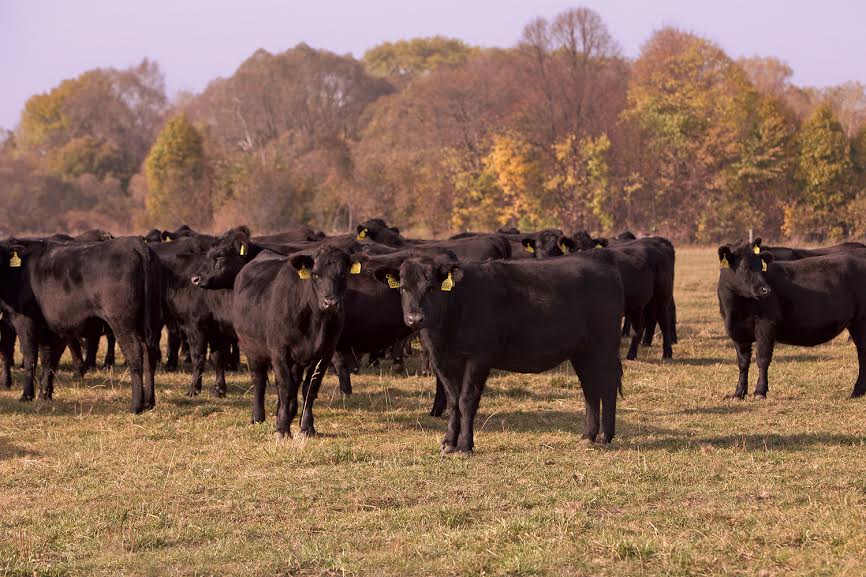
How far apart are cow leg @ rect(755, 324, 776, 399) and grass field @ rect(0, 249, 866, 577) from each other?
0.56ft

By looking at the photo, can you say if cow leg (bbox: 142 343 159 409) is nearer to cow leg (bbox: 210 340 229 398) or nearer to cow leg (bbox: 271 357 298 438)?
cow leg (bbox: 210 340 229 398)

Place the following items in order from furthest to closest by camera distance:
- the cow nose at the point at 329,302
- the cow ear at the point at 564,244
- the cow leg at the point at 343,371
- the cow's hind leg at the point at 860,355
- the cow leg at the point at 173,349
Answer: the cow ear at the point at 564,244, the cow leg at the point at 173,349, the cow leg at the point at 343,371, the cow's hind leg at the point at 860,355, the cow nose at the point at 329,302

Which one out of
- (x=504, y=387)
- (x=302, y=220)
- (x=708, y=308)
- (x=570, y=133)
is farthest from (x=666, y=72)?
(x=504, y=387)

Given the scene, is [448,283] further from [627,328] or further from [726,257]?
[627,328]

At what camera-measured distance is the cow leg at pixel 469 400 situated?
29.5 feet

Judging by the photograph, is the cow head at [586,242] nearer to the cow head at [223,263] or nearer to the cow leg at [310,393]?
the cow head at [223,263]

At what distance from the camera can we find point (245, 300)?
10695mm

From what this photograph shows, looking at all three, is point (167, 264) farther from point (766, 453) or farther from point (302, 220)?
point (302, 220)

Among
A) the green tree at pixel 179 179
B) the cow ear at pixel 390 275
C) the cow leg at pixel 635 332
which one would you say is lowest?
the cow leg at pixel 635 332

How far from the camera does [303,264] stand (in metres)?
10.0

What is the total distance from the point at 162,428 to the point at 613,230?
1907 inches

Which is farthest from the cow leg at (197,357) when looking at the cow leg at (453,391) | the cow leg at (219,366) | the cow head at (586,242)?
the cow head at (586,242)

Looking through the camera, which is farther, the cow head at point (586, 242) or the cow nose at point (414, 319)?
the cow head at point (586, 242)

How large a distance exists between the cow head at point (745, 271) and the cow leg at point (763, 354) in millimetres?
400
